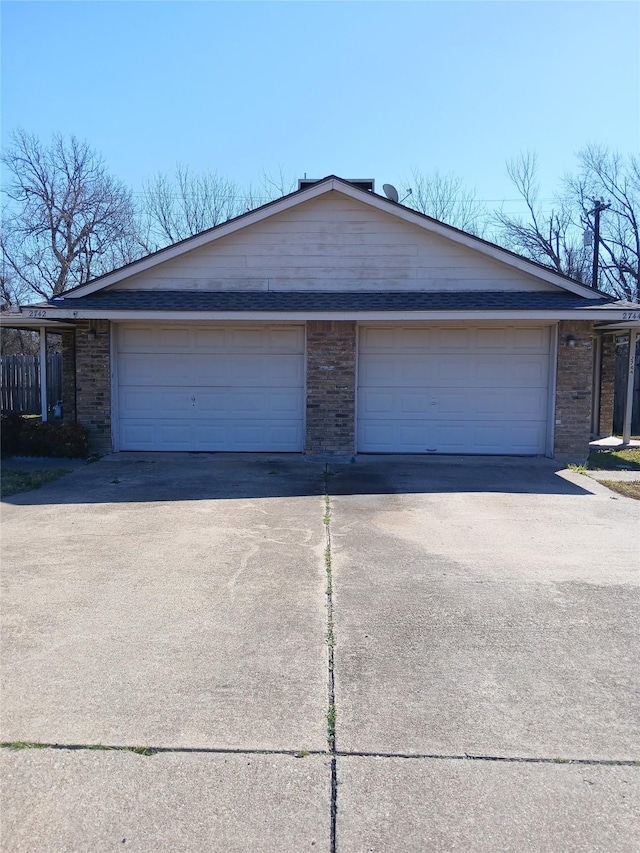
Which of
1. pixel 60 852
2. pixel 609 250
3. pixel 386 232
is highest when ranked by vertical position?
pixel 609 250

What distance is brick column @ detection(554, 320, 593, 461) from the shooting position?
11508 millimetres

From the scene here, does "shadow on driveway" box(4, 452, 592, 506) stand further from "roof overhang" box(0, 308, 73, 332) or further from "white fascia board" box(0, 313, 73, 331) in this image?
"white fascia board" box(0, 313, 73, 331)

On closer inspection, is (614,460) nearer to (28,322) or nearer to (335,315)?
(335,315)

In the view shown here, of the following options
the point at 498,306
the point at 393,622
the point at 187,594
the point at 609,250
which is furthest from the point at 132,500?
the point at 609,250

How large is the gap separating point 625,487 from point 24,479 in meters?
8.92

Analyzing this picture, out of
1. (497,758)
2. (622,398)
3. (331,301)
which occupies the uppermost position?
(331,301)

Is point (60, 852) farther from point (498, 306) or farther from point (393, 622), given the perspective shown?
point (498, 306)

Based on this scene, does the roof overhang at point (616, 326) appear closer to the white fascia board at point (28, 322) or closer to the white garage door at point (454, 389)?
the white garage door at point (454, 389)

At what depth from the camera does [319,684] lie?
365 cm

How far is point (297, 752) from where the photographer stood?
3.02 meters

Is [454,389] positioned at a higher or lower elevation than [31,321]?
lower

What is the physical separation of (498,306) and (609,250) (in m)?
Answer: 22.4

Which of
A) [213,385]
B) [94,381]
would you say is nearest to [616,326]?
[213,385]

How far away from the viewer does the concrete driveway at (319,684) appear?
260 cm
